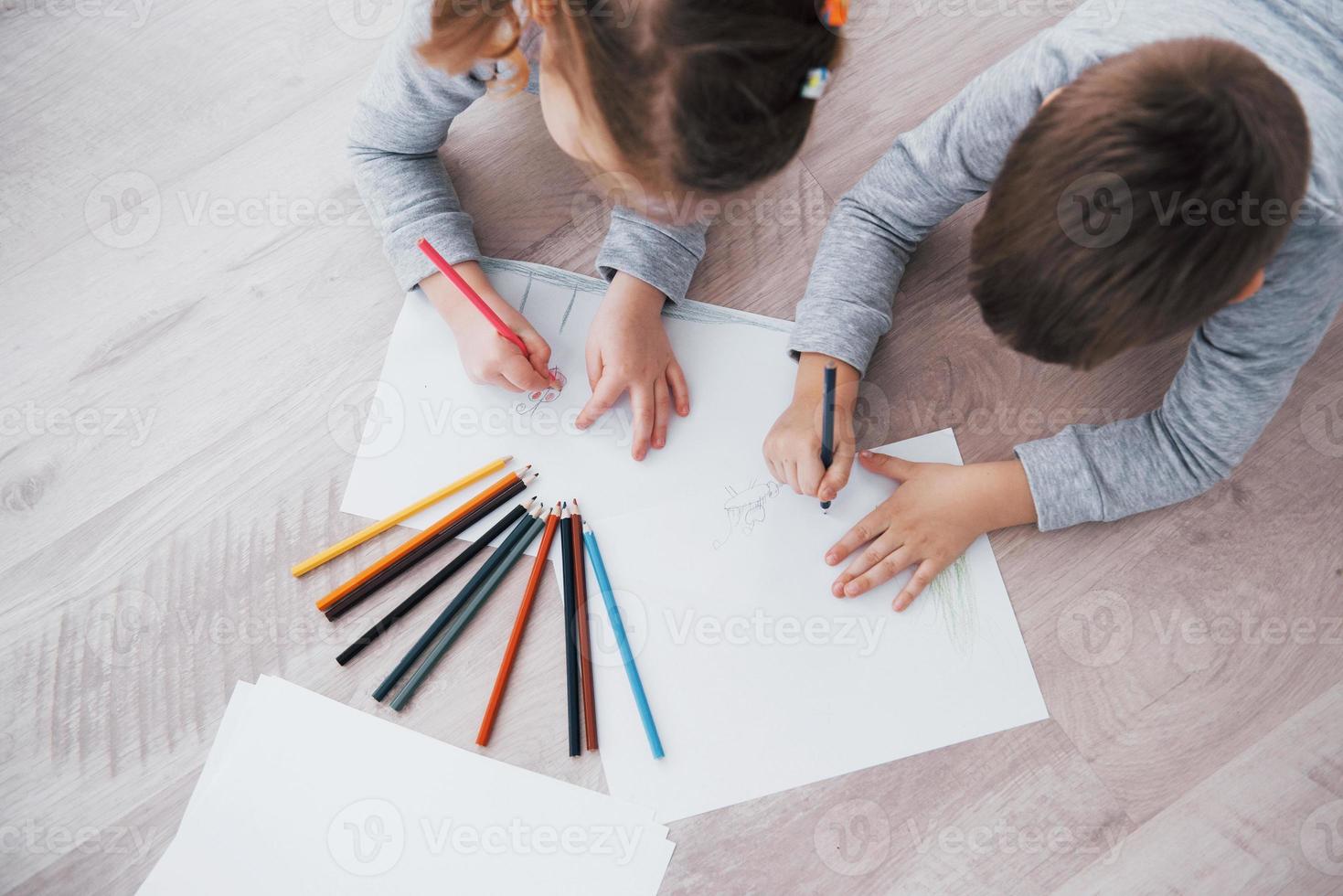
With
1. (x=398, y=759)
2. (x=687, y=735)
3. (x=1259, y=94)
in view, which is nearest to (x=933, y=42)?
(x=1259, y=94)

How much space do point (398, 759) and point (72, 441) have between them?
0.34 m

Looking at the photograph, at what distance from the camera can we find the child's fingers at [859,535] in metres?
0.59

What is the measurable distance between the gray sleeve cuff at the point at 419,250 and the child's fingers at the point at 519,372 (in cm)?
9

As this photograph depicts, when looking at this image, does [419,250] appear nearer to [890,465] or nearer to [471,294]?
[471,294]

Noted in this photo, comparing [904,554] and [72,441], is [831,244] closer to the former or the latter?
[904,554]

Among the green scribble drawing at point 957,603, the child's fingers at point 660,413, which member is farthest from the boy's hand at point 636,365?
the green scribble drawing at point 957,603

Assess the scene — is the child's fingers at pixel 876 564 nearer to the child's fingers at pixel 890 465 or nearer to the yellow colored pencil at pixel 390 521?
the child's fingers at pixel 890 465

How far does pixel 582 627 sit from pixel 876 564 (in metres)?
0.20

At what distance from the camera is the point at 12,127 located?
2.27ft

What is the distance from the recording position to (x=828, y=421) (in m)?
0.56

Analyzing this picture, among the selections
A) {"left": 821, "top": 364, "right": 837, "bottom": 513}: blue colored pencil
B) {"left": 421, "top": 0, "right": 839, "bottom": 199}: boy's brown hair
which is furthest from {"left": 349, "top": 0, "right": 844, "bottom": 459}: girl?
{"left": 821, "top": 364, "right": 837, "bottom": 513}: blue colored pencil

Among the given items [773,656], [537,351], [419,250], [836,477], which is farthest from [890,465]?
[419,250]

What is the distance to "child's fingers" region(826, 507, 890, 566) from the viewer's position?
587 mm

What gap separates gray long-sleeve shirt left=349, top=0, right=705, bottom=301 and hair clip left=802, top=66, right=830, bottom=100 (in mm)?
214
